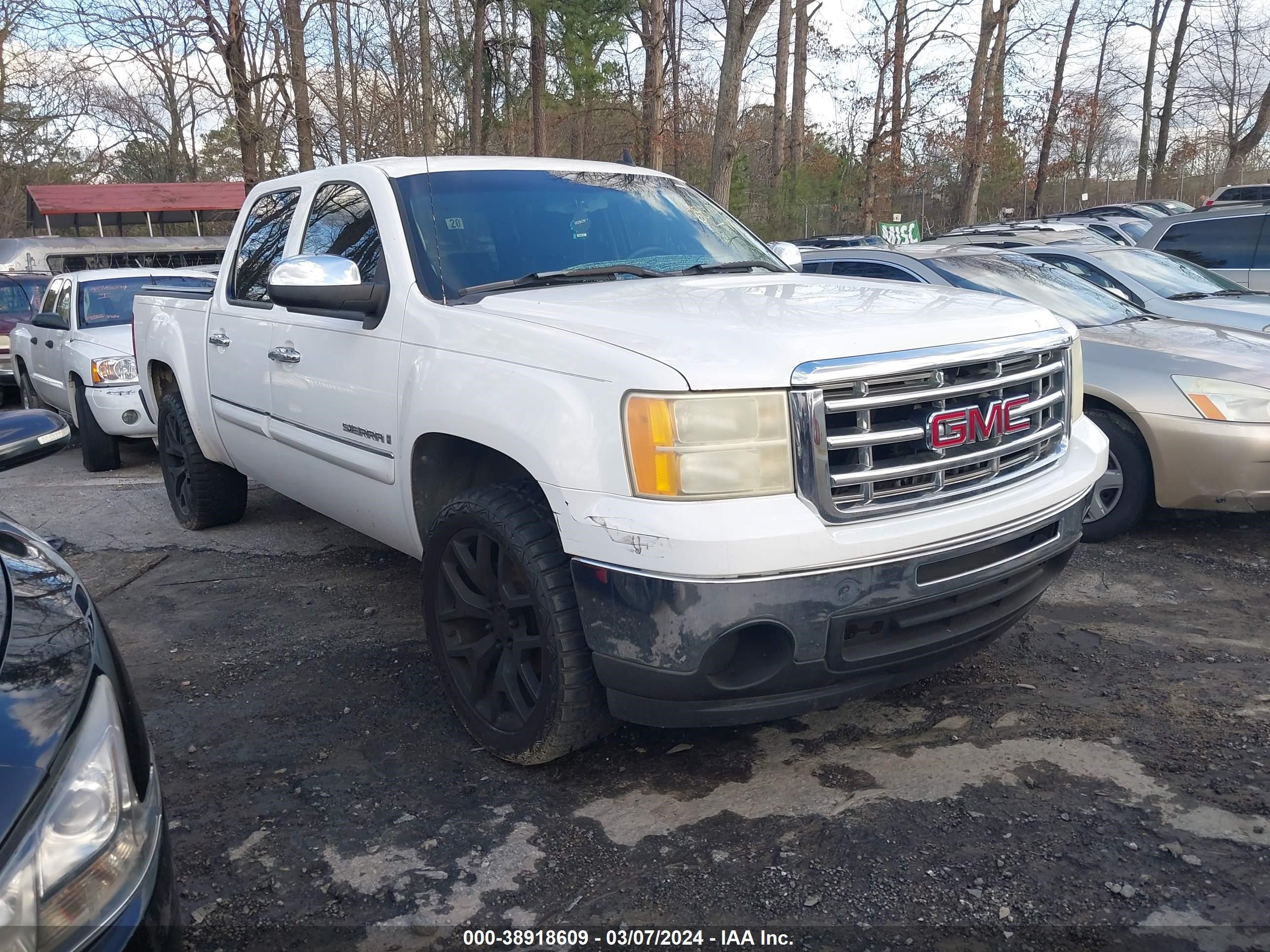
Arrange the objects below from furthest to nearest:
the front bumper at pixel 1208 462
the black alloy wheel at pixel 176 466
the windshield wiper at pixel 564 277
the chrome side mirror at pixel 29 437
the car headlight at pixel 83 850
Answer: the black alloy wheel at pixel 176 466 → the front bumper at pixel 1208 462 → the windshield wiper at pixel 564 277 → the chrome side mirror at pixel 29 437 → the car headlight at pixel 83 850

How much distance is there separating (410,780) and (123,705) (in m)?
1.40

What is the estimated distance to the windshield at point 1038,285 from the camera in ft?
21.0

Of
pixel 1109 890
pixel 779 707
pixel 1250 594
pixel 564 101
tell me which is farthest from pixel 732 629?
pixel 564 101

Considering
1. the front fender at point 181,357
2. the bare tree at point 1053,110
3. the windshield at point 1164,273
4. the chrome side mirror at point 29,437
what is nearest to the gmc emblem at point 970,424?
the chrome side mirror at point 29,437

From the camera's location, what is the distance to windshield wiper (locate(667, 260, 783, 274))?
158 inches

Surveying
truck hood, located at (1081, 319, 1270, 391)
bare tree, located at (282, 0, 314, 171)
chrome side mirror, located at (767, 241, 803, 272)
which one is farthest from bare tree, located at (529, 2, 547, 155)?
chrome side mirror, located at (767, 241, 803, 272)

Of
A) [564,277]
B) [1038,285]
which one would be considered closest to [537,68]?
[1038,285]

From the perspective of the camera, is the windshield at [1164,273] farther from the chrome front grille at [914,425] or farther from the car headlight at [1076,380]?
the chrome front grille at [914,425]

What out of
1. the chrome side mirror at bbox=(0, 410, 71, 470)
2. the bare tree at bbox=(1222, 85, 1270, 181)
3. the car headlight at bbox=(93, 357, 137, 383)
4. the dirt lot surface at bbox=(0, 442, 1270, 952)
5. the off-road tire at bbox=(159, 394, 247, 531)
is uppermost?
the bare tree at bbox=(1222, 85, 1270, 181)

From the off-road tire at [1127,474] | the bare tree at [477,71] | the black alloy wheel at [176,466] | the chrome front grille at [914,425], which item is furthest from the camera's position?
the bare tree at [477,71]

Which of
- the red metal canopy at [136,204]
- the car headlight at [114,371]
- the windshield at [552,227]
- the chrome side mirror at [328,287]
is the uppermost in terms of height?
the red metal canopy at [136,204]

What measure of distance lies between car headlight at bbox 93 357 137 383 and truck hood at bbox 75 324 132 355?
0.25ft

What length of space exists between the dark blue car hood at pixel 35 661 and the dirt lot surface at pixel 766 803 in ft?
3.13

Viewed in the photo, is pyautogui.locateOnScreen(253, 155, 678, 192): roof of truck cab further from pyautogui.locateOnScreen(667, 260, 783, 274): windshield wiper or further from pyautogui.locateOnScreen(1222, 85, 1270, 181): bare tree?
pyautogui.locateOnScreen(1222, 85, 1270, 181): bare tree
